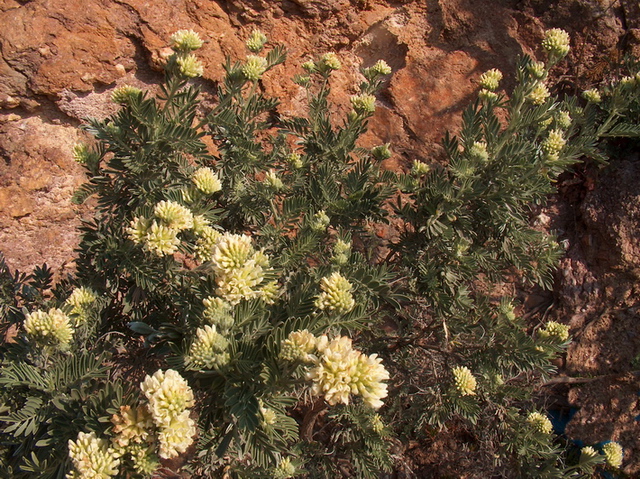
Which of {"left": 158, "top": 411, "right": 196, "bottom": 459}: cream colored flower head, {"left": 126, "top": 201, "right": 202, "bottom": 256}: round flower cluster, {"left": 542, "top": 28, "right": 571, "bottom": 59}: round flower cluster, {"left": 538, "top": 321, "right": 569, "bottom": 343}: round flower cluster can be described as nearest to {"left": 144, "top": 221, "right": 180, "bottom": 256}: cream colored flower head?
{"left": 126, "top": 201, "right": 202, "bottom": 256}: round flower cluster

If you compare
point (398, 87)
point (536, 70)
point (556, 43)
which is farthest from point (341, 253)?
point (398, 87)

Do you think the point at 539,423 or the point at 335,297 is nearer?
the point at 335,297

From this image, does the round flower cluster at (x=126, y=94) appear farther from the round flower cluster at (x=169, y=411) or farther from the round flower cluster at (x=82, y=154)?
the round flower cluster at (x=169, y=411)

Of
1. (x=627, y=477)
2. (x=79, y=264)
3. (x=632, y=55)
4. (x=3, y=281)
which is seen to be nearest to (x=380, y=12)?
(x=632, y=55)

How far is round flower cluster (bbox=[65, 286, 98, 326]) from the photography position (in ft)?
6.69

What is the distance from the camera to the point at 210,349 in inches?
60.1

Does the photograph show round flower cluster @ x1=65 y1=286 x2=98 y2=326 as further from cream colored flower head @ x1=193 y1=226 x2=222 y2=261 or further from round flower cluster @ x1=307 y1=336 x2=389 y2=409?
round flower cluster @ x1=307 y1=336 x2=389 y2=409

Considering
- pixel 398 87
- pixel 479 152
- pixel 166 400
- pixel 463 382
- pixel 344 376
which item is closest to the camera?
pixel 344 376

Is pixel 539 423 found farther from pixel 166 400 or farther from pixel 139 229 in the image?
pixel 139 229

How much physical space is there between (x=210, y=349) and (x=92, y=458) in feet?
1.64

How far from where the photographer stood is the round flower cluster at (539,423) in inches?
116

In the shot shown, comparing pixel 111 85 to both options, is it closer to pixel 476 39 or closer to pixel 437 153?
pixel 437 153

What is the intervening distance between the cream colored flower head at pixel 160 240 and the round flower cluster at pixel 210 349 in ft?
1.62

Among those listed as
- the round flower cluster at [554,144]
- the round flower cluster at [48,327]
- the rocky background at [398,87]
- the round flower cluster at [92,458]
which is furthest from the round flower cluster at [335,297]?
the rocky background at [398,87]
